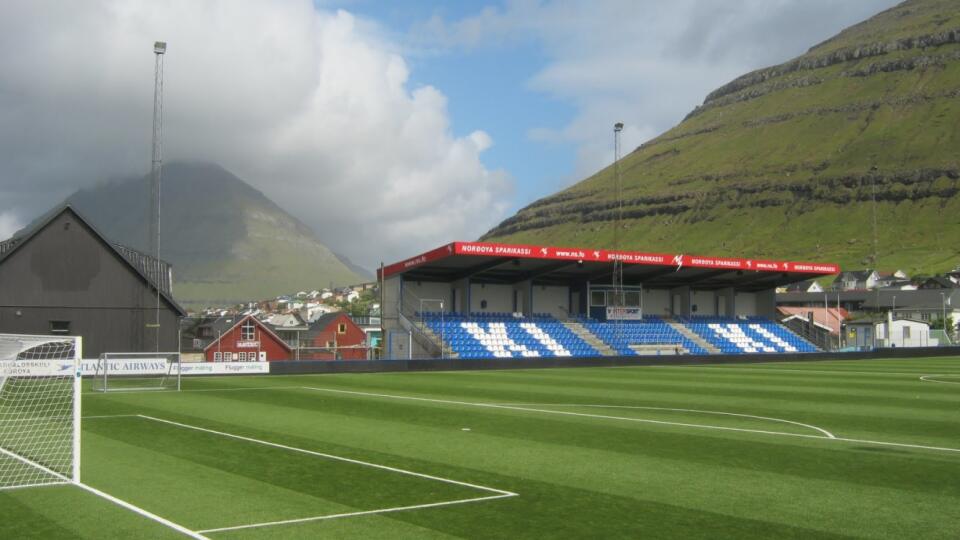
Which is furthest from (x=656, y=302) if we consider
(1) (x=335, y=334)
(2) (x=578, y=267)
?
(1) (x=335, y=334)

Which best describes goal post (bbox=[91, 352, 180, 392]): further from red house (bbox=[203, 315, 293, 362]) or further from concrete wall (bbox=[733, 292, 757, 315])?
concrete wall (bbox=[733, 292, 757, 315])

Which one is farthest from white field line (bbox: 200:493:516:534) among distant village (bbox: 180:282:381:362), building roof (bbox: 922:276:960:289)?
building roof (bbox: 922:276:960:289)

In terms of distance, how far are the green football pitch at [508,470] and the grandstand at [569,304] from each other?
2810 centimetres

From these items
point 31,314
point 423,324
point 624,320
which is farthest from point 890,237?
point 31,314

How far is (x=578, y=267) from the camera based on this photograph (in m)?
58.4

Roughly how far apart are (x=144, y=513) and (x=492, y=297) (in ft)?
162

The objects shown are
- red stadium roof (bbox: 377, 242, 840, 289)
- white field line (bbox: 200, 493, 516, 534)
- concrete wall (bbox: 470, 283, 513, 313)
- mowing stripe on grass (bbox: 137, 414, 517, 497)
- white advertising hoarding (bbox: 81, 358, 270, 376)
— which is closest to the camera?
white field line (bbox: 200, 493, 516, 534)

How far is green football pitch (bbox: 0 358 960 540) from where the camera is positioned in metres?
8.73

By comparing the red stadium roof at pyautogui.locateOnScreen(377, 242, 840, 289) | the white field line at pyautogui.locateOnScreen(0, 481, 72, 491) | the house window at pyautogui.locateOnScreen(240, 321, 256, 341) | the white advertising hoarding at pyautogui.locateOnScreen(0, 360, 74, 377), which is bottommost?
the white field line at pyautogui.locateOnScreen(0, 481, 72, 491)

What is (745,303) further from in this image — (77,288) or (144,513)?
(144,513)

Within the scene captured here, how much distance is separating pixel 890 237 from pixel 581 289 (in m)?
148

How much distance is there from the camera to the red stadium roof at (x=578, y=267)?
50906mm

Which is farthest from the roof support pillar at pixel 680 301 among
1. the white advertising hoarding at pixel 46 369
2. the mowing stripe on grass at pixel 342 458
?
the mowing stripe on grass at pixel 342 458

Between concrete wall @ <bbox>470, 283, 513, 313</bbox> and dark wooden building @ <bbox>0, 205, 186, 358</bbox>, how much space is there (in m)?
19.9
